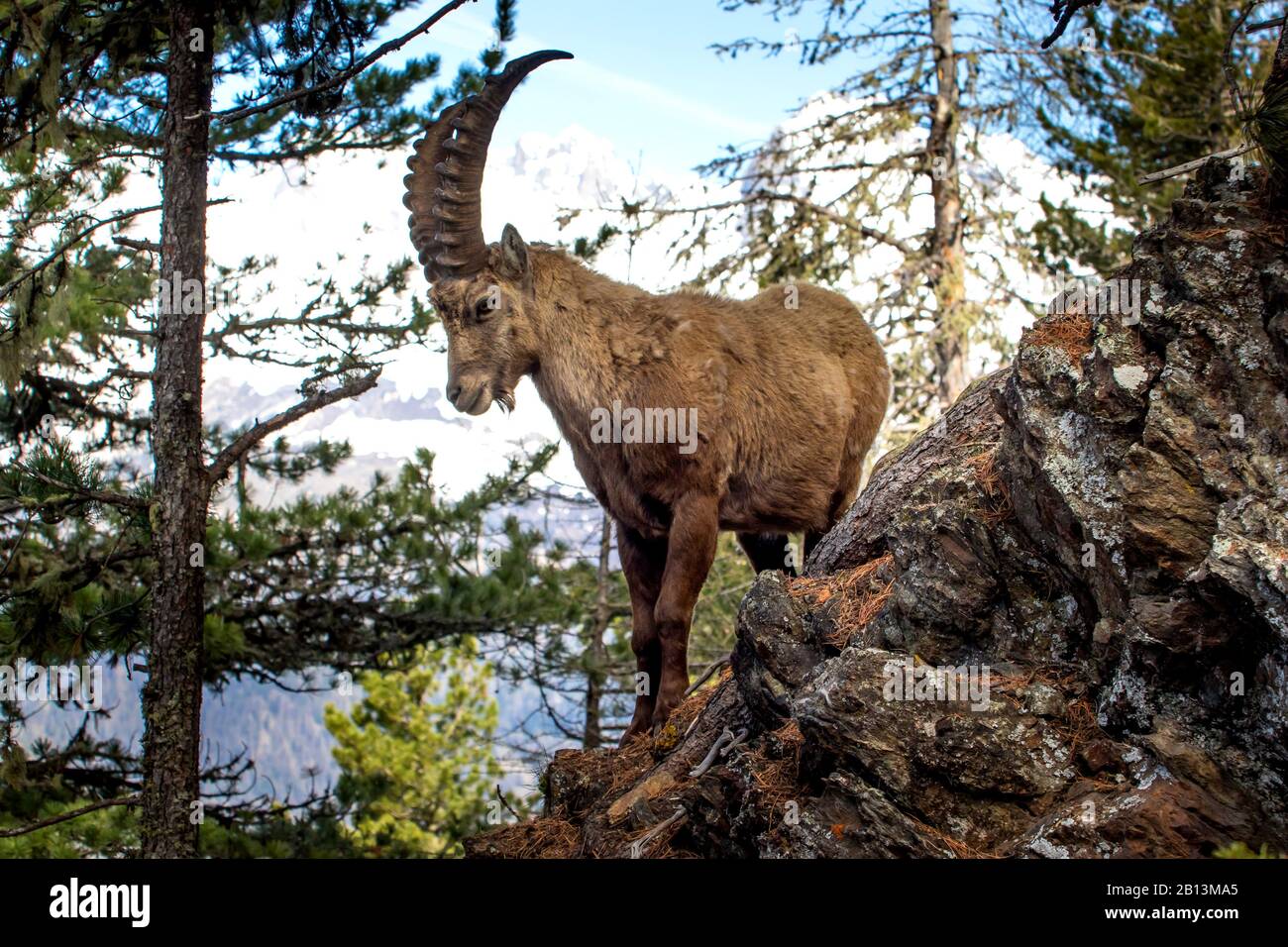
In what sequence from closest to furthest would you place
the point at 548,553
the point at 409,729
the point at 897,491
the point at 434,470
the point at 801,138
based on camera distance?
1. the point at 897,491
2. the point at 434,470
3. the point at 548,553
4. the point at 801,138
5. the point at 409,729

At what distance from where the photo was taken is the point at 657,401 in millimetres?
8297

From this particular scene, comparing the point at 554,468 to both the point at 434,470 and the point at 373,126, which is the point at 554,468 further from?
the point at 373,126

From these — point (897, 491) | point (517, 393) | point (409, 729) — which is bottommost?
point (409, 729)

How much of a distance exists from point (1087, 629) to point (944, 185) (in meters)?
13.4

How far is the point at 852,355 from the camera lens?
9977 millimetres

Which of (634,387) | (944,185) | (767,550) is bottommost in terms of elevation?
(767,550)

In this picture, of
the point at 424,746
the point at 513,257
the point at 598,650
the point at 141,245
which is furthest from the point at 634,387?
the point at 424,746

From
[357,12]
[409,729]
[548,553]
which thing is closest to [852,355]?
[357,12]

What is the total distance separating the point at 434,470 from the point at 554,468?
2113 millimetres

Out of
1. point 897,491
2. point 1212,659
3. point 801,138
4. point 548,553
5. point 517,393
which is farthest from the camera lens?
point 801,138

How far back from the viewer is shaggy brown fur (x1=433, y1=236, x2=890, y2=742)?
8.09 meters

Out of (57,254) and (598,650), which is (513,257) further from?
(598,650)

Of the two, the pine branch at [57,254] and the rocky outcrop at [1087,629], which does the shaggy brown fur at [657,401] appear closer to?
the rocky outcrop at [1087,629]

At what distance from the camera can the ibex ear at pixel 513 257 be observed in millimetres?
8344
